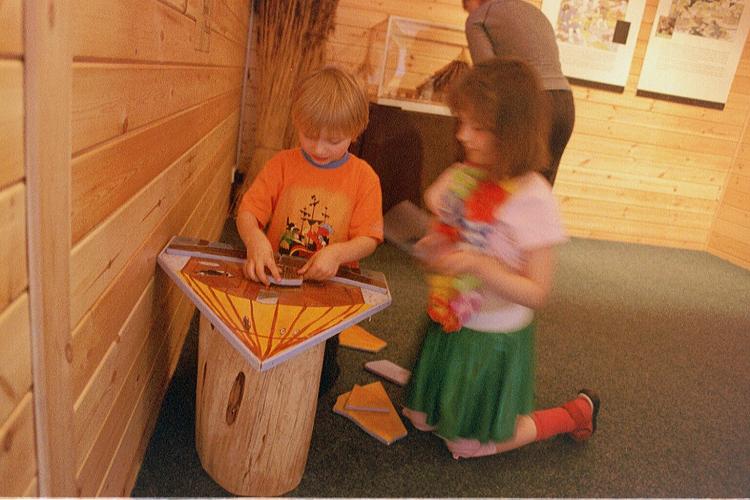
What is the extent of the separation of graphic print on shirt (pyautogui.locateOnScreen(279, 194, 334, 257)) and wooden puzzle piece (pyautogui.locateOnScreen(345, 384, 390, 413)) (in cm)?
44

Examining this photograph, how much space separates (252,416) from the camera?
44.8 inches

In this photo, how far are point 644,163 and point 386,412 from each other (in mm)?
3336

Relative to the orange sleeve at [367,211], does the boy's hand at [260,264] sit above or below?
below

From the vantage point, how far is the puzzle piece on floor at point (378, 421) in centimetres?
146

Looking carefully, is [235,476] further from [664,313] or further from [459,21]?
[459,21]

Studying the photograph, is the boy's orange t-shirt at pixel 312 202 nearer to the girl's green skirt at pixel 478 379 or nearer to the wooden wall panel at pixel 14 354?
the girl's green skirt at pixel 478 379

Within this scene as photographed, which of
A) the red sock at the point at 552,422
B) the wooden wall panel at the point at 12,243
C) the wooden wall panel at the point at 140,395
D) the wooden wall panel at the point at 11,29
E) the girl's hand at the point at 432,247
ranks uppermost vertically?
the wooden wall panel at the point at 11,29

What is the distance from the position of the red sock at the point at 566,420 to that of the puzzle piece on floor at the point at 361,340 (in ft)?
Answer: 2.03

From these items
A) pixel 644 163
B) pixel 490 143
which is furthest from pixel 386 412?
pixel 644 163

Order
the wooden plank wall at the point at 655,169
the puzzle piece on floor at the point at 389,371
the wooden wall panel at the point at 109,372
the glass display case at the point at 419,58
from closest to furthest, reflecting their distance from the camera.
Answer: the wooden wall panel at the point at 109,372 < the puzzle piece on floor at the point at 389,371 < the glass display case at the point at 419,58 < the wooden plank wall at the point at 655,169

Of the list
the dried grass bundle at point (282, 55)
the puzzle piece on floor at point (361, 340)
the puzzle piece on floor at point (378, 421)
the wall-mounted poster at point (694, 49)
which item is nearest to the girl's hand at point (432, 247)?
the puzzle piece on floor at point (378, 421)

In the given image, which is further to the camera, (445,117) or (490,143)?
(445,117)

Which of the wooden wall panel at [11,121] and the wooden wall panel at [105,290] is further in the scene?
the wooden wall panel at [105,290]

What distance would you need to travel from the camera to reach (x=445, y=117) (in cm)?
310
